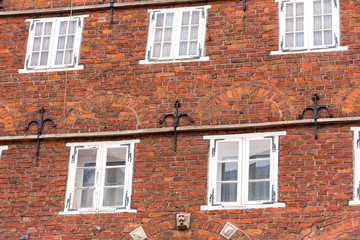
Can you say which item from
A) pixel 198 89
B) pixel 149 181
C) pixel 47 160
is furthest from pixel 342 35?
pixel 47 160

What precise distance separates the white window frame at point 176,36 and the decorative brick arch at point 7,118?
112 inches

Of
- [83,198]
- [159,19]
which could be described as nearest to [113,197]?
[83,198]

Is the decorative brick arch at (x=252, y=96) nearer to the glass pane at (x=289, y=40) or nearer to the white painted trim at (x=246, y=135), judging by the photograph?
the white painted trim at (x=246, y=135)

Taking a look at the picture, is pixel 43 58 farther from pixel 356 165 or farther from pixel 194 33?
pixel 356 165

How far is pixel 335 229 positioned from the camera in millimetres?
15586

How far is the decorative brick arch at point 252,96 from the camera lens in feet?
55.3

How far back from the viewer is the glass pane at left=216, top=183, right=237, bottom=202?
16328 mm

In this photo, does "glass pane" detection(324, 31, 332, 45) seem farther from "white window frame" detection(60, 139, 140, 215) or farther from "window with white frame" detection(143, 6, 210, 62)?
"white window frame" detection(60, 139, 140, 215)

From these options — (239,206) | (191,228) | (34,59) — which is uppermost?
(34,59)

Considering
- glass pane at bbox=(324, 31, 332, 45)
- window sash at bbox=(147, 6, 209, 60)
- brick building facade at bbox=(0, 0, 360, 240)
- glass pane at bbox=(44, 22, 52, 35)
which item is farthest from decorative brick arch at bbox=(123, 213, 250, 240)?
glass pane at bbox=(44, 22, 52, 35)

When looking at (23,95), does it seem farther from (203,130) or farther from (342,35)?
(342,35)

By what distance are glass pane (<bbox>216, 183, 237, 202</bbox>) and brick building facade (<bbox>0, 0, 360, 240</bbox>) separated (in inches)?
0.9

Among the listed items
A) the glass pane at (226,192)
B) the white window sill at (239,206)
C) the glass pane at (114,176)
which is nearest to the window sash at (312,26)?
the glass pane at (226,192)

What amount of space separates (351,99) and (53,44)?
6193mm
